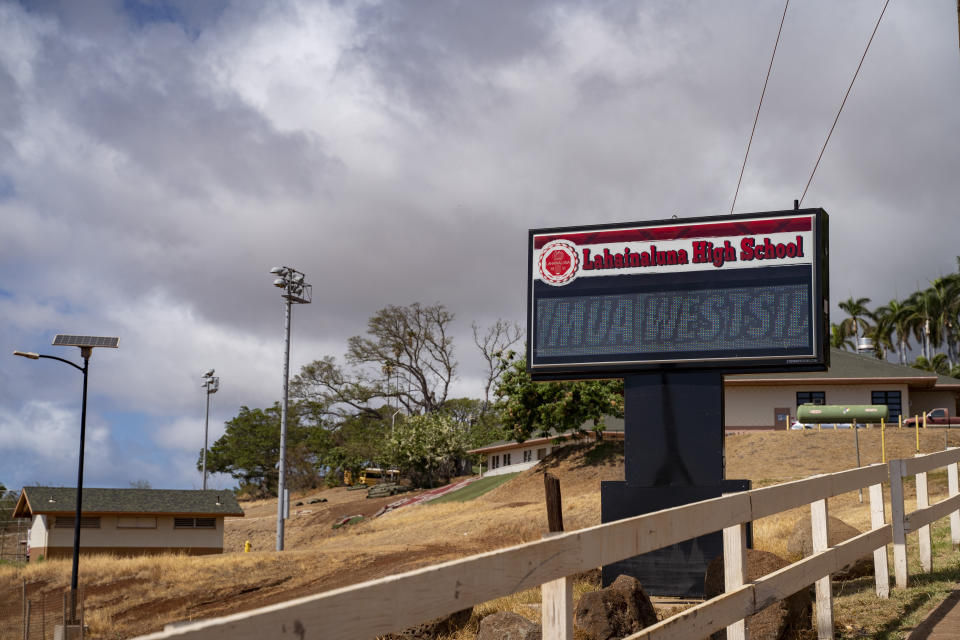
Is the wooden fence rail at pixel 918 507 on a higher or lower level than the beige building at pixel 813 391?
lower

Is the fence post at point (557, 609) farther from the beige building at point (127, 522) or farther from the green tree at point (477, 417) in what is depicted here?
the green tree at point (477, 417)

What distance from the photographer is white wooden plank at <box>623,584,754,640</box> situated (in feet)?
14.3

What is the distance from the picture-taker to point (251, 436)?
9431cm

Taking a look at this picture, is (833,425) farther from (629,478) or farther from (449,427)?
(629,478)

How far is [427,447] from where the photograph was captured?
209ft

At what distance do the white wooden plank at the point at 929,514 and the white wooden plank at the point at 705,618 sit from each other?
4.60m

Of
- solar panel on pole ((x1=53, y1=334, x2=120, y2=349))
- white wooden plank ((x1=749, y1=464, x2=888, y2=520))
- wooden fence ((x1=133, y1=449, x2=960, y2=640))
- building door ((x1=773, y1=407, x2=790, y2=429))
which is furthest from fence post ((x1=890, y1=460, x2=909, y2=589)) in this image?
building door ((x1=773, y1=407, x2=790, y2=429))

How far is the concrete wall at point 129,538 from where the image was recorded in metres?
49.3

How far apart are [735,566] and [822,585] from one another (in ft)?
6.52

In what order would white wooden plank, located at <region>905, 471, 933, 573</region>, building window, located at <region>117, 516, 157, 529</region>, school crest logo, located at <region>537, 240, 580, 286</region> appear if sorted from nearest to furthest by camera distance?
white wooden plank, located at <region>905, 471, 933, 573</region>
school crest logo, located at <region>537, 240, 580, 286</region>
building window, located at <region>117, 516, 157, 529</region>

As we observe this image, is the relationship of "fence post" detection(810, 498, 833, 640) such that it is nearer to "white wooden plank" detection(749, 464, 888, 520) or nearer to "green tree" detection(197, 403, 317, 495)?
"white wooden plank" detection(749, 464, 888, 520)

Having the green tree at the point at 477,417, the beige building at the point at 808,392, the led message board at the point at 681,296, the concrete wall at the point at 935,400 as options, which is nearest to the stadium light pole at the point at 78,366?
the led message board at the point at 681,296

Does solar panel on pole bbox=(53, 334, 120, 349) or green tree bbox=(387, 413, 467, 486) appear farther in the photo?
green tree bbox=(387, 413, 467, 486)

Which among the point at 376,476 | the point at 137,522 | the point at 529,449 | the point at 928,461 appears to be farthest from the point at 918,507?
the point at 376,476
